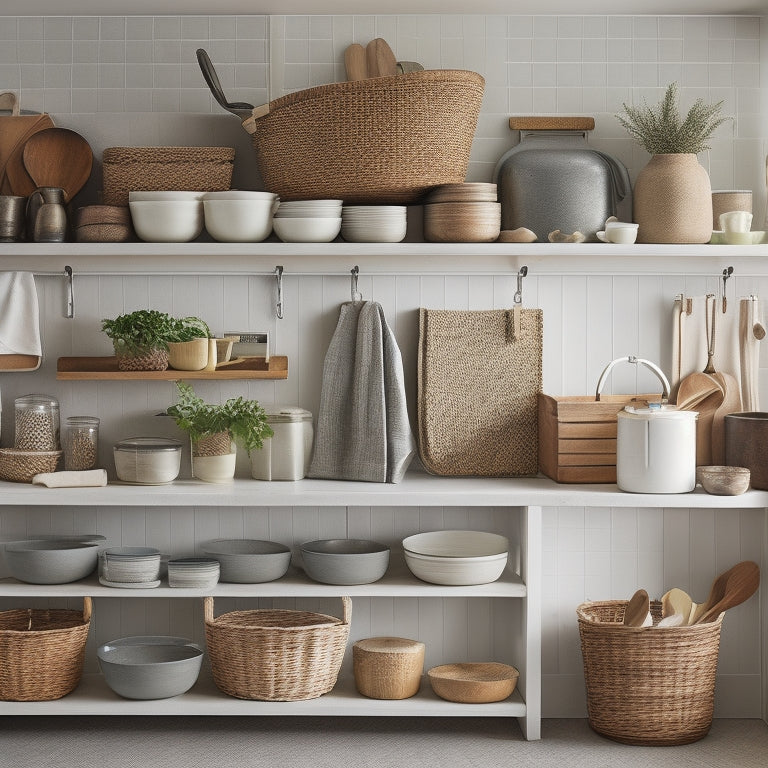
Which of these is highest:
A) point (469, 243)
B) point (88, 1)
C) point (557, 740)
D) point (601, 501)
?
point (88, 1)

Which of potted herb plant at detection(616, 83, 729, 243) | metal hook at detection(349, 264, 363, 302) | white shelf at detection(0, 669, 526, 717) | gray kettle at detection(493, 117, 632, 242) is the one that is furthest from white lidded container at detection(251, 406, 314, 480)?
potted herb plant at detection(616, 83, 729, 243)

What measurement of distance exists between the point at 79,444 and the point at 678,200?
189 cm

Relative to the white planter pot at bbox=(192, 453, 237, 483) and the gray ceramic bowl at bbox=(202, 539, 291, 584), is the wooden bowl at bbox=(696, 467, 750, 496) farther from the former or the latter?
the white planter pot at bbox=(192, 453, 237, 483)

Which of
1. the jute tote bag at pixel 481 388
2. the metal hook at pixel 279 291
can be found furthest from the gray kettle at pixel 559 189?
the metal hook at pixel 279 291

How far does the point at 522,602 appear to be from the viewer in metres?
2.88

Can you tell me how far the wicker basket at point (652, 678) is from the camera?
2.69 m

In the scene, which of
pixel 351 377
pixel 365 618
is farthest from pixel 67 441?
pixel 365 618

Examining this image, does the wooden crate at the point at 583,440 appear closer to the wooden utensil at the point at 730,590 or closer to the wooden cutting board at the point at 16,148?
the wooden utensil at the point at 730,590

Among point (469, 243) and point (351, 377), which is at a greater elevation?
point (469, 243)

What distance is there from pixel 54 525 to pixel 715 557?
2084 mm

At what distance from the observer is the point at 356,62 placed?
2.97 m

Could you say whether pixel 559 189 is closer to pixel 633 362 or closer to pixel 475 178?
pixel 475 178

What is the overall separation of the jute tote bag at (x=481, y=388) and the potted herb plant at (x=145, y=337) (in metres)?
0.70

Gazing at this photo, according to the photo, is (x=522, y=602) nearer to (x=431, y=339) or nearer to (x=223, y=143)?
(x=431, y=339)
